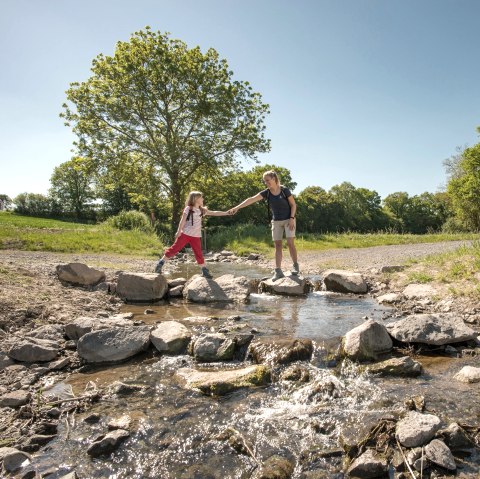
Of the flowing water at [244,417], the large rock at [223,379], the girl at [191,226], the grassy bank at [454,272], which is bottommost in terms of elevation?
the flowing water at [244,417]

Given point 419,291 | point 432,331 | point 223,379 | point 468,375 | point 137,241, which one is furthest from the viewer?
point 137,241

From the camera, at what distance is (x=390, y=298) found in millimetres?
9180

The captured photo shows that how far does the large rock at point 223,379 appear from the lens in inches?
186

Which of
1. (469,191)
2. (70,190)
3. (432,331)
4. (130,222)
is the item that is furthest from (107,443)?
(70,190)

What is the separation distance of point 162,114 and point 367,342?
26.9 m

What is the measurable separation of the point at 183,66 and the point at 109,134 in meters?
8.05

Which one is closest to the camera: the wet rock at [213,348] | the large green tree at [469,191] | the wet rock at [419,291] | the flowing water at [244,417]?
the flowing water at [244,417]

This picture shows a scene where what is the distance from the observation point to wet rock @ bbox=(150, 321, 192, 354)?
6004mm

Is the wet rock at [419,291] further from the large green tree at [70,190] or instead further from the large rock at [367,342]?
the large green tree at [70,190]

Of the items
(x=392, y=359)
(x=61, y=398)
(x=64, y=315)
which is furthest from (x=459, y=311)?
(x=64, y=315)

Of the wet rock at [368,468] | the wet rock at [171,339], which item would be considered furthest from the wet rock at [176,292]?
the wet rock at [368,468]

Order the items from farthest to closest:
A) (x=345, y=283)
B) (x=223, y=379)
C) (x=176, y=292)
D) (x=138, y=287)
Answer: (x=345, y=283), (x=176, y=292), (x=138, y=287), (x=223, y=379)

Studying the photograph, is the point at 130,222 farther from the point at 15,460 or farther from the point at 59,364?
the point at 15,460

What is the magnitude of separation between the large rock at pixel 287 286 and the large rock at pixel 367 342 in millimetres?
4382
